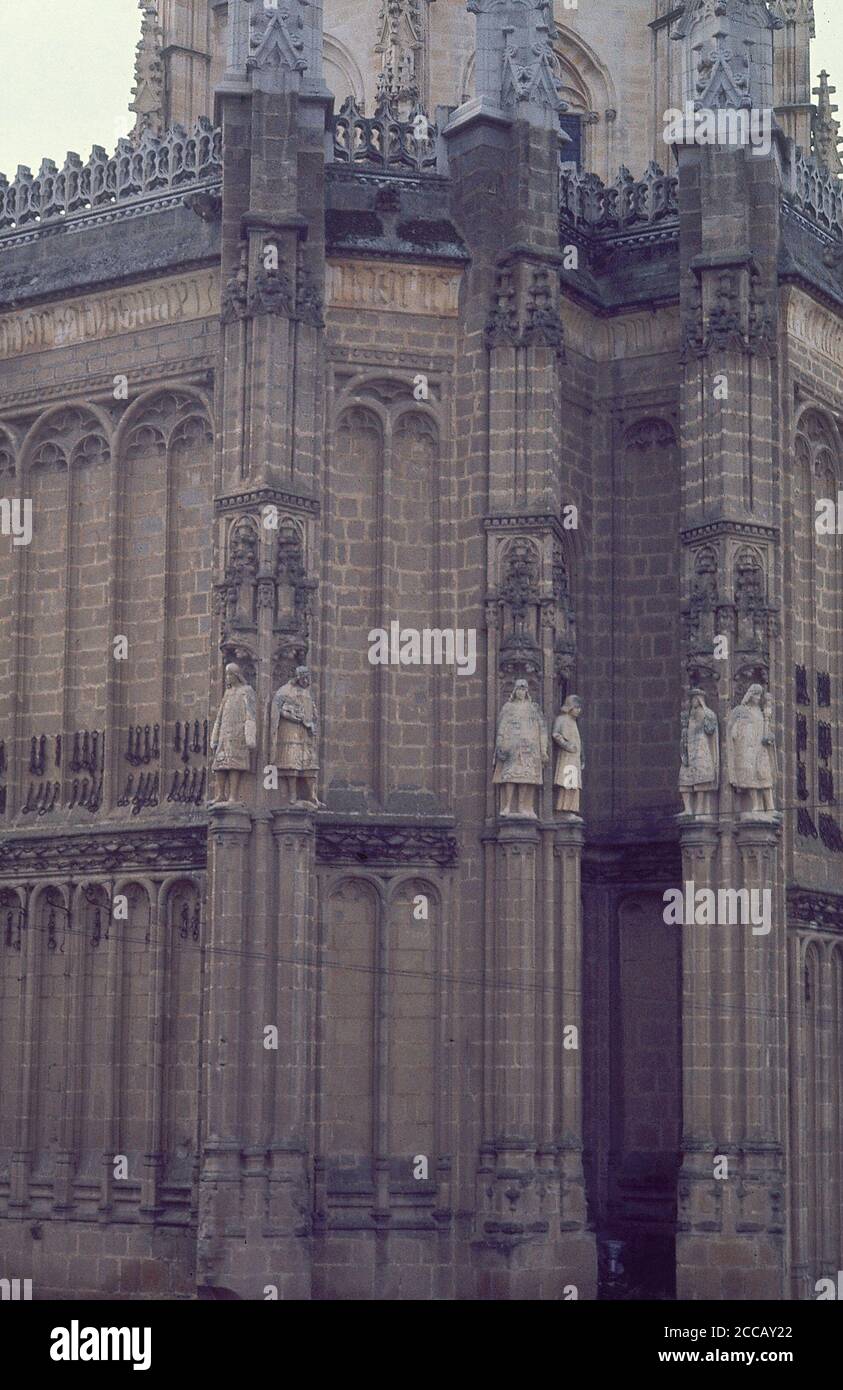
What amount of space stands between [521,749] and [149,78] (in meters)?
22.9

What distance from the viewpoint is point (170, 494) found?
3647 cm

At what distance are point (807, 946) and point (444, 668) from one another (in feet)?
23.7

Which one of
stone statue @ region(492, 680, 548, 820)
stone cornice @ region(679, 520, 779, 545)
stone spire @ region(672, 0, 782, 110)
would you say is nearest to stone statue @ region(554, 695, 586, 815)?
stone statue @ region(492, 680, 548, 820)

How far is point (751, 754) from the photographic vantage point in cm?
3500

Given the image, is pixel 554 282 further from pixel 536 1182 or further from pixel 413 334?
pixel 536 1182

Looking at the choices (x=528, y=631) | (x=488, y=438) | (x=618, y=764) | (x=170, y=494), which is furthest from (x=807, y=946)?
(x=170, y=494)

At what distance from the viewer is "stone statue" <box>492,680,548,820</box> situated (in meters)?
34.2

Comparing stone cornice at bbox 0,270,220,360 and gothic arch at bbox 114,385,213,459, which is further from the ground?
stone cornice at bbox 0,270,220,360

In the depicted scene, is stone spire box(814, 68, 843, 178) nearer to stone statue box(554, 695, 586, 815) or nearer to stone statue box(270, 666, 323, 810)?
stone statue box(554, 695, 586, 815)

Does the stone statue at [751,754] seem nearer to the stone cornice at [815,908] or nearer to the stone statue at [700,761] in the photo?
the stone statue at [700,761]

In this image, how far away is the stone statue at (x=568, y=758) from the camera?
113 ft

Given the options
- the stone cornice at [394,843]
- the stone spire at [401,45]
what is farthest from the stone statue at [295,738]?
the stone spire at [401,45]

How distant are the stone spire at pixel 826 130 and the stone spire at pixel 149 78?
1381cm

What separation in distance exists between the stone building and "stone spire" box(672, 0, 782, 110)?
8cm
